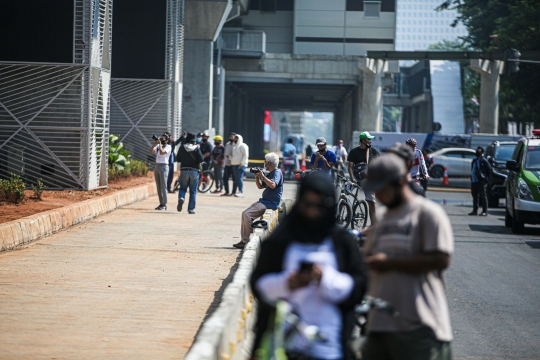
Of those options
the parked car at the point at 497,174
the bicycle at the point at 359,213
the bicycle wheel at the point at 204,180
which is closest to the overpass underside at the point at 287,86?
the bicycle wheel at the point at 204,180

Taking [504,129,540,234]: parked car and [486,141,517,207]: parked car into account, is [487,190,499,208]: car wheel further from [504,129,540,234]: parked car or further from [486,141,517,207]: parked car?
[504,129,540,234]: parked car

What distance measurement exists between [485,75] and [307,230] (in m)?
45.6

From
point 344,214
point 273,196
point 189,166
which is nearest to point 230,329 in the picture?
point 273,196

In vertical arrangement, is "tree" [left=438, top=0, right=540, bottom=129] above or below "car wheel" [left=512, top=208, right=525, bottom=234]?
above

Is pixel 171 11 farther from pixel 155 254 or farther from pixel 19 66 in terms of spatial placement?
pixel 155 254

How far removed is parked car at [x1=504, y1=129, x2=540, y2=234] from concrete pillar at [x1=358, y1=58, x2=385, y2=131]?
28.9 m

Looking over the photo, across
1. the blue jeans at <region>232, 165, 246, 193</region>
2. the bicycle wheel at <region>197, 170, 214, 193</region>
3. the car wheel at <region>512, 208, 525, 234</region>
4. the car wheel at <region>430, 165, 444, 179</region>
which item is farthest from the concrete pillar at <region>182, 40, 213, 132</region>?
the car wheel at <region>512, 208, 525, 234</region>

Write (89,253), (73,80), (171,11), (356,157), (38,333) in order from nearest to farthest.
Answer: (38,333) → (89,253) → (356,157) → (73,80) → (171,11)

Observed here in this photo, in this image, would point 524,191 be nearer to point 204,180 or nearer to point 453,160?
point 204,180

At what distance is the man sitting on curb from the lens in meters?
13.2

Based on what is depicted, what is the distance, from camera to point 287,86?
200 feet

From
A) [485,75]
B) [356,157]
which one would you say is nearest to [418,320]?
[356,157]

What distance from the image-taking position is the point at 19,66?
22.8 metres

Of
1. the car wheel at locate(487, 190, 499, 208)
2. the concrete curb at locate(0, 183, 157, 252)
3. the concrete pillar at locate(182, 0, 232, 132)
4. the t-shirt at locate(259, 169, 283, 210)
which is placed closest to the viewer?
the concrete curb at locate(0, 183, 157, 252)
